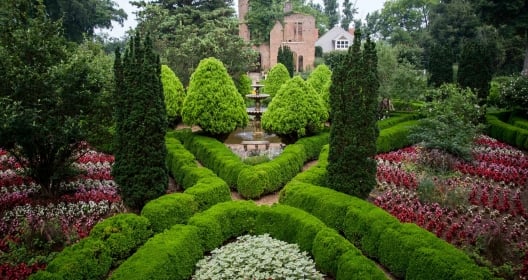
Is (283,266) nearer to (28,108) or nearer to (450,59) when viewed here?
(28,108)

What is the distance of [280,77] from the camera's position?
27.6m

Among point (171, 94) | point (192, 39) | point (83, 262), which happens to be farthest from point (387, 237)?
point (192, 39)

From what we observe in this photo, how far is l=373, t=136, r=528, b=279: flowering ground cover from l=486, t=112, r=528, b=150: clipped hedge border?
1.12 metres

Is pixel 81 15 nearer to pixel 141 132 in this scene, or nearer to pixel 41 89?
pixel 41 89

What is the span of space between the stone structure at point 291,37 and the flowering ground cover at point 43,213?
33.1 metres

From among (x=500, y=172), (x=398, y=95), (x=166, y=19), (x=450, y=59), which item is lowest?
(x=500, y=172)

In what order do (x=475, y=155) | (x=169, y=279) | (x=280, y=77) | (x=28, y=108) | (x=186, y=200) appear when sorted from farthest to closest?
(x=280, y=77) < (x=475, y=155) < (x=28, y=108) < (x=186, y=200) < (x=169, y=279)

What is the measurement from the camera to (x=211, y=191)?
10.6 meters

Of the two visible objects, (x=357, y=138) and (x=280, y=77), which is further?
(x=280, y=77)

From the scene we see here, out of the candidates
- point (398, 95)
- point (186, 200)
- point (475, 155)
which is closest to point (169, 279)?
point (186, 200)

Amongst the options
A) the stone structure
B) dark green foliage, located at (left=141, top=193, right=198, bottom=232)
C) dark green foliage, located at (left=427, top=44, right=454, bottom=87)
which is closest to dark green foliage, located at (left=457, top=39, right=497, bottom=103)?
dark green foliage, located at (left=427, top=44, right=454, bottom=87)

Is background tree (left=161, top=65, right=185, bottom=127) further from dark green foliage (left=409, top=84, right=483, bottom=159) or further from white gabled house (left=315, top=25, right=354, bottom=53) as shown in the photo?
white gabled house (left=315, top=25, right=354, bottom=53)

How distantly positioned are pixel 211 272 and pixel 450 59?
26.4 m

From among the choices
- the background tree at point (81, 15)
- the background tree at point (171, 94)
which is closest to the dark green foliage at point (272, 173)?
the background tree at point (171, 94)
